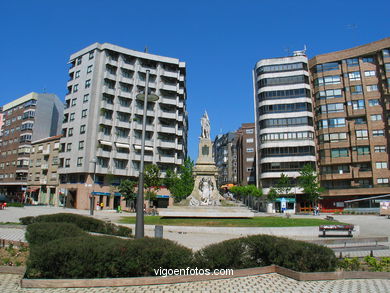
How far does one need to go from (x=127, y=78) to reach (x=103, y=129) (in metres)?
10.9

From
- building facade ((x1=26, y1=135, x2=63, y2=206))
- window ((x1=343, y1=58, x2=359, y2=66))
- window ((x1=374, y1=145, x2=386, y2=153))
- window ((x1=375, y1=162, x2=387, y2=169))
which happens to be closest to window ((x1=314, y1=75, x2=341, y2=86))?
window ((x1=343, y1=58, x2=359, y2=66))

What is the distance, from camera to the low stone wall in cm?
673

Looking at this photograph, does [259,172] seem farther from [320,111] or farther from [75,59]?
[75,59]

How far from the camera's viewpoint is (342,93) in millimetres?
57156

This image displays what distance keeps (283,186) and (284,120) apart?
1306 centimetres

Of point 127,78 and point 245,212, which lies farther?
point 127,78

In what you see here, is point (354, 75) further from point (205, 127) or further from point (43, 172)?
point (43, 172)

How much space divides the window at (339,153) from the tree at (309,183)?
6328 mm

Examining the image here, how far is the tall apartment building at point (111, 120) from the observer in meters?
51.4

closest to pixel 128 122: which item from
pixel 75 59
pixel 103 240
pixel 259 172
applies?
pixel 75 59

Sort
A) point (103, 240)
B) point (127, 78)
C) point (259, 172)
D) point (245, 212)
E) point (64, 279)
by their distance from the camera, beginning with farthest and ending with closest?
point (259, 172) < point (127, 78) < point (245, 212) < point (103, 240) < point (64, 279)

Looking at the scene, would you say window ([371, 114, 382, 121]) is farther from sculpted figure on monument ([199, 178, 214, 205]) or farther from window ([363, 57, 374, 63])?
sculpted figure on monument ([199, 178, 214, 205])

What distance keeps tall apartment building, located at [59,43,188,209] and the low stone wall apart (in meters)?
44.9

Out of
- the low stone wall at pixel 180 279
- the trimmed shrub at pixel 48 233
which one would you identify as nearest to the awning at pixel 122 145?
the trimmed shrub at pixel 48 233
